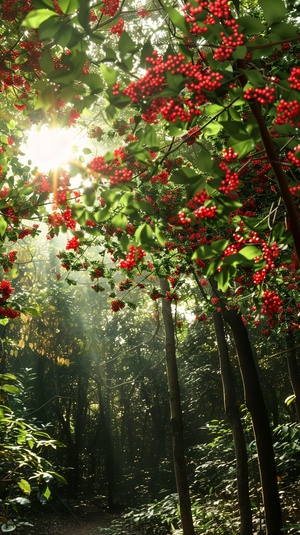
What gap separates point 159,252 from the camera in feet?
21.5

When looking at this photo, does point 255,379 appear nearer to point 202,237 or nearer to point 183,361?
point 202,237

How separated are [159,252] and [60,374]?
16845 millimetres

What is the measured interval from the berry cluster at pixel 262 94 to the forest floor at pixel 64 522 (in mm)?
14823

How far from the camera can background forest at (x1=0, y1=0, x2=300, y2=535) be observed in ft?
5.98

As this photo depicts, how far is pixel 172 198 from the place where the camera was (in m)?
6.27

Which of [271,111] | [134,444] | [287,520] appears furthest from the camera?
[134,444]

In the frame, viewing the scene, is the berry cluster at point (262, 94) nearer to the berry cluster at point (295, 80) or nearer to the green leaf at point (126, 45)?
the berry cluster at point (295, 80)

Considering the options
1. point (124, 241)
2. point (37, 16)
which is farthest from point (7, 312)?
point (37, 16)

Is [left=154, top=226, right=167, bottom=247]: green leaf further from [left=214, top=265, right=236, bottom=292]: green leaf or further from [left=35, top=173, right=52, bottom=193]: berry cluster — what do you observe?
[left=35, top=173, right=52, bottom=193]: berry cluster

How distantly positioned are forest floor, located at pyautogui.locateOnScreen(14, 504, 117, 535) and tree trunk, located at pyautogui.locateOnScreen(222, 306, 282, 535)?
9.00m

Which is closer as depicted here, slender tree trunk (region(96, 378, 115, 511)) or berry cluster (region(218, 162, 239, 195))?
berry cluster (region(218, 162, 239, 195))

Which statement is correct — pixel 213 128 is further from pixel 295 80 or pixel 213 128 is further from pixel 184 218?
pixel 295 80

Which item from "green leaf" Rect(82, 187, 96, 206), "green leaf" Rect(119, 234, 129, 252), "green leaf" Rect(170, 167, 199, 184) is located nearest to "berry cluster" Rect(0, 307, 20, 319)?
"green leaf" Rect(119, 234, 129, 252)

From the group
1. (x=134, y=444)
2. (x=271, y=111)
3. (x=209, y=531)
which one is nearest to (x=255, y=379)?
(x=209, y=531)
